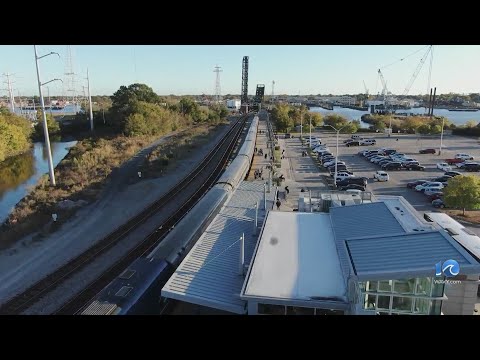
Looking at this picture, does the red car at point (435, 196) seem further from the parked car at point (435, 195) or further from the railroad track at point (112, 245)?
the railroad track at point (112, 245)

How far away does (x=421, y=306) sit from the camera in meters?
3.72

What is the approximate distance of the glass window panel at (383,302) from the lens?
12.5ft

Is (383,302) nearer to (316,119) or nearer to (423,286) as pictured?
(423,286)

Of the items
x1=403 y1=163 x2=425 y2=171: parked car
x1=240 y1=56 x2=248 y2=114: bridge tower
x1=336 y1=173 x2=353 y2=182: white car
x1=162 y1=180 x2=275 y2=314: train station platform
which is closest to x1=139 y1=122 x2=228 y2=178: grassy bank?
x1=336 y1=173 x2=353 y2=182: white car

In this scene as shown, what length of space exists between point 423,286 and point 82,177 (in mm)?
14480

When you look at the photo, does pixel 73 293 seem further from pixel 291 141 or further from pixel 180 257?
pixel 291 141

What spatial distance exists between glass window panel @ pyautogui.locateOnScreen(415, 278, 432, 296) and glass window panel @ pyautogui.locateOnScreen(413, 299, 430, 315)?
69 mm

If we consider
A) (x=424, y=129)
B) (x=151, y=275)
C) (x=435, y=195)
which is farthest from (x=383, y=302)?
(x=424, y=129)

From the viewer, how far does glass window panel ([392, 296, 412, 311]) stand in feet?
12.3

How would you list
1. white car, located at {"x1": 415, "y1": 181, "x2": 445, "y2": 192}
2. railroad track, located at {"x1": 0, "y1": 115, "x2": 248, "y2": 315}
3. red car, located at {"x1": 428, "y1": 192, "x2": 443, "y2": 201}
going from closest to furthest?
railroad track, located at {"x1": 0, "y1": 115, "x2": 248, "y2": 315}, red car, located at {"x1": 428, "y1": 192, "x2": 443, "y2": 201}, white car, located at {"x1": 415, "y1": 181, "x2": 445, "y2": 192}

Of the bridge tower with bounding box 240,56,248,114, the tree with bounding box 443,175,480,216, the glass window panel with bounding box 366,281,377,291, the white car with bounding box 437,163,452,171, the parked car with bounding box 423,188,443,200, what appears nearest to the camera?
the glass window panel with bounding box 366,281,377,291

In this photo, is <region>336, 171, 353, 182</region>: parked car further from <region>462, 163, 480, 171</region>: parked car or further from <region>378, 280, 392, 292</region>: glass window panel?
<region>378, 280, 392, 292</region>: glass window panel
